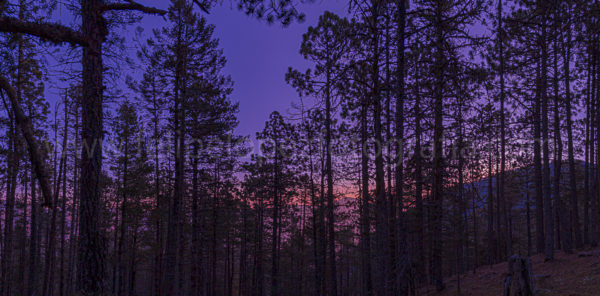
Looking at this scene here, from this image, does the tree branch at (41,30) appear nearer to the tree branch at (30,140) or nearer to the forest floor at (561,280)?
the tree branch at (30,140)

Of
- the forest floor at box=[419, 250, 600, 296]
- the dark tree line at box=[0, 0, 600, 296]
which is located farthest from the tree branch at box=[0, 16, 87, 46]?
the forest floor at box=[419, 250, 600, 296]

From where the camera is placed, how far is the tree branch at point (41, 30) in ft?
9.61

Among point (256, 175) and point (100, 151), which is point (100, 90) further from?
point (256, 175)

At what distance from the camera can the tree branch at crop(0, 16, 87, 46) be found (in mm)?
2928

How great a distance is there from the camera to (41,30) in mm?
3168

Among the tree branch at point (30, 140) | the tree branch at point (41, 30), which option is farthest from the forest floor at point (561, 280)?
the tree branch at point (41, 30)

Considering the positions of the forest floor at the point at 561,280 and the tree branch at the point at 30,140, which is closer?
the tree branch at the point at 30,140

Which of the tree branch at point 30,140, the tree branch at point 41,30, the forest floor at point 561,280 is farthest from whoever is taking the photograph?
the forest floor at point 561,280

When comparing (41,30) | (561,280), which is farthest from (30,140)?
(561,280)

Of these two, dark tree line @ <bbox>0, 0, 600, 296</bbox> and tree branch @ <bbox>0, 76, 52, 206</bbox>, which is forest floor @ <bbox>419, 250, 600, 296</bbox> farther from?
tree branch @ <bbox>0, 76, 52, 206</bbox>

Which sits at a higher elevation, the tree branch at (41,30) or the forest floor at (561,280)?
the tree branch at (41,30)

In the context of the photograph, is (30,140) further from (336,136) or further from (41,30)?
(336,136)

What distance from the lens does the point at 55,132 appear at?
2014 centimetres

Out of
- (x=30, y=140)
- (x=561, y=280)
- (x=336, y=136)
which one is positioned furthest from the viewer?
(x=336, y=136)
